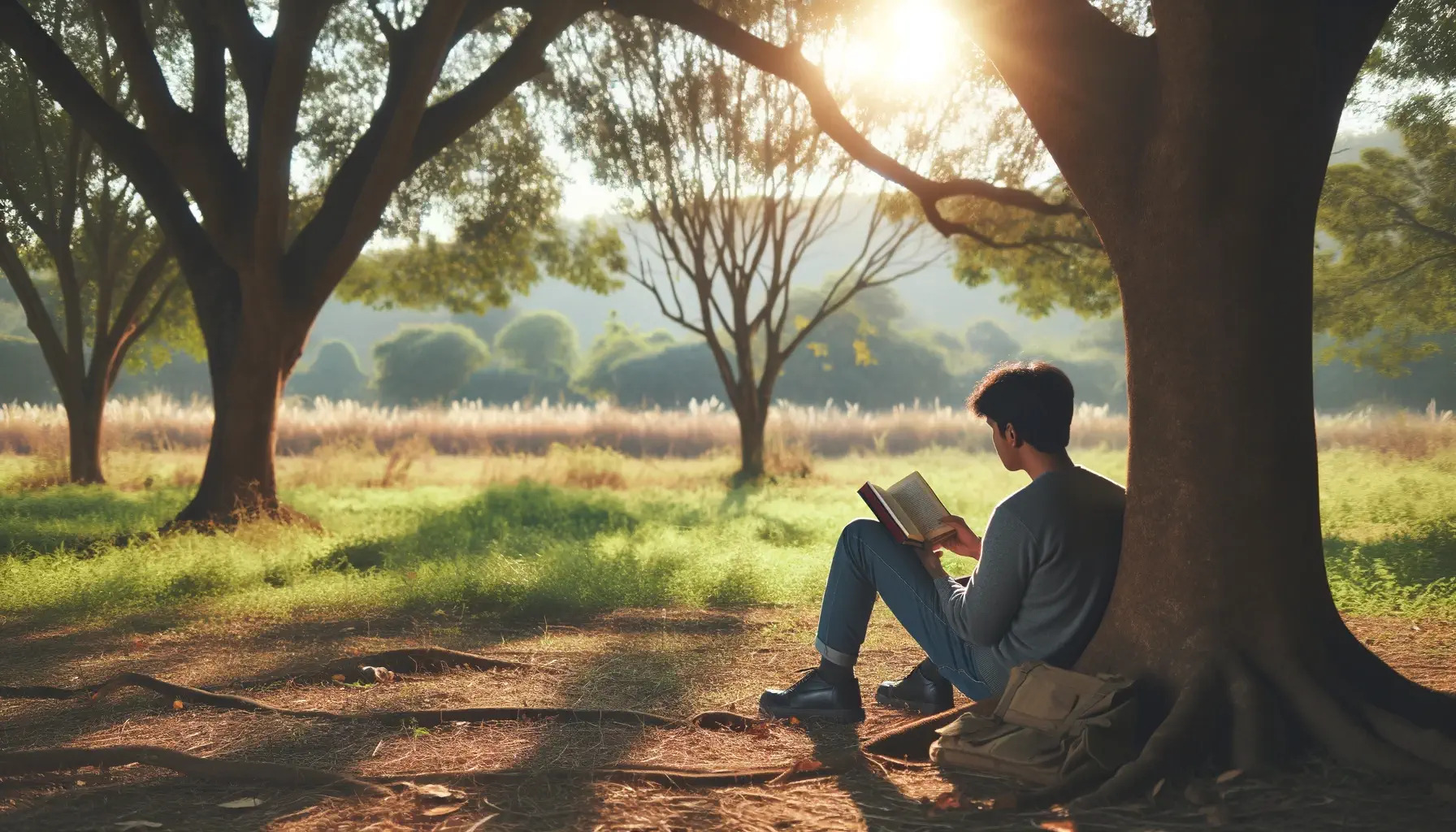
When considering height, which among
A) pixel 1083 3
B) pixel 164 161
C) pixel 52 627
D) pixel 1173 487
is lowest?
pixel 52 627

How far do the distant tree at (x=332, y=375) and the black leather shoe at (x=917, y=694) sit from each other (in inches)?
3491

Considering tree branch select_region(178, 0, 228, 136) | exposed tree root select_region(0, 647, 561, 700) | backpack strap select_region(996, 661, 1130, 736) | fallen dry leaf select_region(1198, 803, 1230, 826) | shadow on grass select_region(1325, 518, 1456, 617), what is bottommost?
exposed tree root select_region(0, 647, 561, 700)

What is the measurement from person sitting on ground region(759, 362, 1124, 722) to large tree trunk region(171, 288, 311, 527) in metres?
7.67

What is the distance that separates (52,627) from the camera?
21.1 feet

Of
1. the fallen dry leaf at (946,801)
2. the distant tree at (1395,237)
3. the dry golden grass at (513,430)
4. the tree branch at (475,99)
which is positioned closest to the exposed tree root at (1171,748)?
the fallen dry leaf at (946,801)

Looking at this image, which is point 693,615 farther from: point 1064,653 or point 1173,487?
point 1173,487

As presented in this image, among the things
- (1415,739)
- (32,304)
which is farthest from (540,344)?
(1415,739)

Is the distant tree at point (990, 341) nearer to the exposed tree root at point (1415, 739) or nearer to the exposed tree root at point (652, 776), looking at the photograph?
the exposed tree root at point (1415, 739)

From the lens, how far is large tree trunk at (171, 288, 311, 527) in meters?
9.95

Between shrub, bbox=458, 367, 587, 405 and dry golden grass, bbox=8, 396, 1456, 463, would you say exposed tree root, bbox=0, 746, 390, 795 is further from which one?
shrub, bbox=458, 367, 587, 405

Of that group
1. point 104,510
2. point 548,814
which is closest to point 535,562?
point 548,814

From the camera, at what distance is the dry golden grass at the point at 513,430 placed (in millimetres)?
19234

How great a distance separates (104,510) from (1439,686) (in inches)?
497

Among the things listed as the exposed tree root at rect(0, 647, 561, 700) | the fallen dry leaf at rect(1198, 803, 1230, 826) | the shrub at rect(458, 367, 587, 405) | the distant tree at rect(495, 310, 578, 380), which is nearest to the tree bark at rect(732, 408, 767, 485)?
the exposed tree root at rect(0, 647, 561, 700)
